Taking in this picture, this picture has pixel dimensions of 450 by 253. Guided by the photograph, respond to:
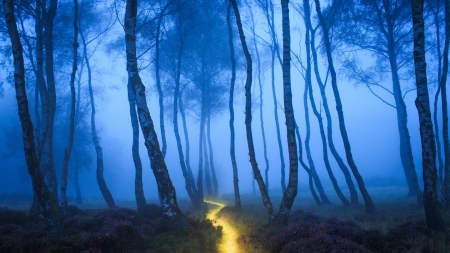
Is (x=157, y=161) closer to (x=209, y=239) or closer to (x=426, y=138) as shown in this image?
(x=209, y=239)

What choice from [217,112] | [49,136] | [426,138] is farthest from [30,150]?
[217,112]

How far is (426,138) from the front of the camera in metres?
7.72

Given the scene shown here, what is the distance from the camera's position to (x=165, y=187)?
29.9 ft

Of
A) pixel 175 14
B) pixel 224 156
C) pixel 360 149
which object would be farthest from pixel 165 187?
pixel 224 156

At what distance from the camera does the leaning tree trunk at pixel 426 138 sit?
294 inches

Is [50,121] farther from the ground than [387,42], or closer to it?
closer to it

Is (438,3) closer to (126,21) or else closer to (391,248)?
(391,248)

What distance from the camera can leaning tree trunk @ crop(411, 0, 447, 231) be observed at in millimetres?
7465

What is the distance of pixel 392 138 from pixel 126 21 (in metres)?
183

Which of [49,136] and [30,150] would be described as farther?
[49,136]

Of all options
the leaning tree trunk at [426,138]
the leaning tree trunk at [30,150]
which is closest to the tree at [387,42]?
the leaning tree trunk at [426,138]

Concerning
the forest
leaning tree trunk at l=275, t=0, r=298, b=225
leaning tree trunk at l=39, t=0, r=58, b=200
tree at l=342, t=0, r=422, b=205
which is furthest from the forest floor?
tree at l=342, t=0, r=422, b=205

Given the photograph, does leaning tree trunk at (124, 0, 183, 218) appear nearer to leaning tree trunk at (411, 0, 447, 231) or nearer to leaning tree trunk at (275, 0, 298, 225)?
leaning tree trunk at (275, 0, 298, 225)

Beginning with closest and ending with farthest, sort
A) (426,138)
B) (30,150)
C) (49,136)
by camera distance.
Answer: (30,150), (426,138), (49,136)
